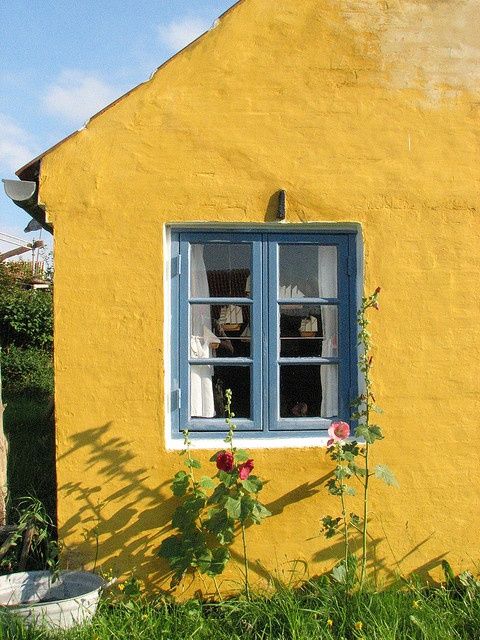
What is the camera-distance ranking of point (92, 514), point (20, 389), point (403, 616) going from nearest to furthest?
point (403, 616) → point (92, 514) → point (20, 389)

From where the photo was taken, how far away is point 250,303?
444cm

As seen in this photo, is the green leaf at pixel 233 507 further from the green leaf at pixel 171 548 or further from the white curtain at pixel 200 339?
the white curtain at pixel 200 339

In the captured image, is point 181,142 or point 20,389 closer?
point 181,142

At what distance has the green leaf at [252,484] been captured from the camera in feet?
13.1

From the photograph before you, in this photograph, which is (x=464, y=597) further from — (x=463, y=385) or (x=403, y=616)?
(x=463, y=385)

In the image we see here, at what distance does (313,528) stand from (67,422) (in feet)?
5.43

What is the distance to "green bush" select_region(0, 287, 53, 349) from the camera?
13.7 metres

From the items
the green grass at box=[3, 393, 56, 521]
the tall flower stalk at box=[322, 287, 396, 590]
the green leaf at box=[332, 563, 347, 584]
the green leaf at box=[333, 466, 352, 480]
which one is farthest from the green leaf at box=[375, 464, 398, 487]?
the green grass at box=[3, 393, 56, 521]

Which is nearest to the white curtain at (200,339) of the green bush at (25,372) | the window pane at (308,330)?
the window pane at (308,330)

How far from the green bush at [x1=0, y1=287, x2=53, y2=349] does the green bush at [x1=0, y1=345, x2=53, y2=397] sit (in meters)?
0.38

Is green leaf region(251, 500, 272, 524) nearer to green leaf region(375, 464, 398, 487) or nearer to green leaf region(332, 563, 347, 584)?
green leaf region(332, 563, 347, 584)

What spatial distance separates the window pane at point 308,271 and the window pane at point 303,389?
0.49m

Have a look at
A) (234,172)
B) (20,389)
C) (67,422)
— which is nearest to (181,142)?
(234,172)

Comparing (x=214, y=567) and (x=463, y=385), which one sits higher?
(x=463, y=385)
